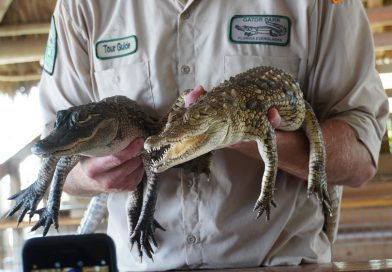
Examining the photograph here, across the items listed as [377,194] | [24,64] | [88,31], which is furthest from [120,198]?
[24,64]

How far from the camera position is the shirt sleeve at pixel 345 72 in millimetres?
1357

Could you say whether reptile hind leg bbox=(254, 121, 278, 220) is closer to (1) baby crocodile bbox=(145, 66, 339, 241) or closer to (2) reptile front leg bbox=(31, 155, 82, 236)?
(1) baby crocodile bbox=(145, 66, 339, 241)

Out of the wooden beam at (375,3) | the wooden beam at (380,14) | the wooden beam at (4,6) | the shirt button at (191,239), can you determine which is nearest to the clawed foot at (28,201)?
the shirt button at (191,239)

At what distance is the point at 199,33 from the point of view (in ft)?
4.51

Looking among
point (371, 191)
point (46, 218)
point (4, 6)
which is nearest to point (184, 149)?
point (46, 218)

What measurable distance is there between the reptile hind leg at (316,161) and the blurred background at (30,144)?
205 cm

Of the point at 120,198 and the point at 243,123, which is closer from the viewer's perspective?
the point at 243,123

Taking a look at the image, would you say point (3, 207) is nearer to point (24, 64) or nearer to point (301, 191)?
point (24, 64)

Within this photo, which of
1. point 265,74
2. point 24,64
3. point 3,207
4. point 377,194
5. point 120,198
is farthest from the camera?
point 24,64

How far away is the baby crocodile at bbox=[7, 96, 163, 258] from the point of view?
1079 millimetres

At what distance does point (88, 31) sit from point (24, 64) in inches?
139

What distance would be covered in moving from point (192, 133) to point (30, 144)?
235cm

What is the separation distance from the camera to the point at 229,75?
135cm

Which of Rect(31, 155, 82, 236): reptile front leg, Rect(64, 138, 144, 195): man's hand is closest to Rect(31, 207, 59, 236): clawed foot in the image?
Rect(31, 155, 82, 236): reptile front leg
